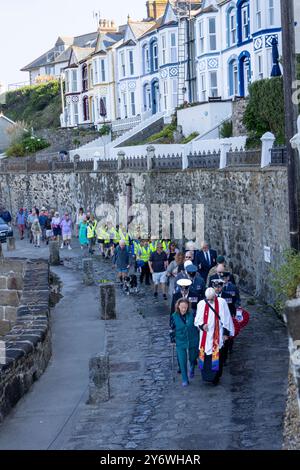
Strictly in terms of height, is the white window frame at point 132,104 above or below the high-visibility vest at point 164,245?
above

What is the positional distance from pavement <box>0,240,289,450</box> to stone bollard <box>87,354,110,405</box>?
0.17 m

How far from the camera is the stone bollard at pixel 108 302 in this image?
17953mm

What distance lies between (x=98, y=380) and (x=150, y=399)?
787 mm

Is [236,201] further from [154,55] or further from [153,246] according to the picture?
[154,55]

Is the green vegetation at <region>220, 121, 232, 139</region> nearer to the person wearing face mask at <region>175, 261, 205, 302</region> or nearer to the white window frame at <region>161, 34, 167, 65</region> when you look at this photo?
the white window frame at <region>161, 34, 167, 65</region>

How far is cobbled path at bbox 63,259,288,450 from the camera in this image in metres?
10.1

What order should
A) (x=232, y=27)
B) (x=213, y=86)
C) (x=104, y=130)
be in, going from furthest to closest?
(x=104, y=130) → (x=213, y=86) → (x=232, y=27)

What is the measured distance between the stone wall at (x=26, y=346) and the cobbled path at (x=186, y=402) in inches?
40.8

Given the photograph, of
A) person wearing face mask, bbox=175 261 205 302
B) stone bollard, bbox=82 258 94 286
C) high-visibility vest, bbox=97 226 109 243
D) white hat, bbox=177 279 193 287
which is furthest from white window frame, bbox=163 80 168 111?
white hat, bbox=177 279 193 287

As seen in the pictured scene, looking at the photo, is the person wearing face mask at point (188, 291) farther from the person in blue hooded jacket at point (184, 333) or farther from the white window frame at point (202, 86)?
the white window frame at point (202, 86)

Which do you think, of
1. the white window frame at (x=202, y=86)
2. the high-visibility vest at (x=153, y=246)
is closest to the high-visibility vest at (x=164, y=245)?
the high-visibility vest at (x=153, y=246)

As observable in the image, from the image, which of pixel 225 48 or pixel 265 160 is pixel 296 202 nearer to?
pixel 265 160

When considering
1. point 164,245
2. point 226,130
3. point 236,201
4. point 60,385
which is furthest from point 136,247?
point 226,130

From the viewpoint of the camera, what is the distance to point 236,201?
68.3 feet
